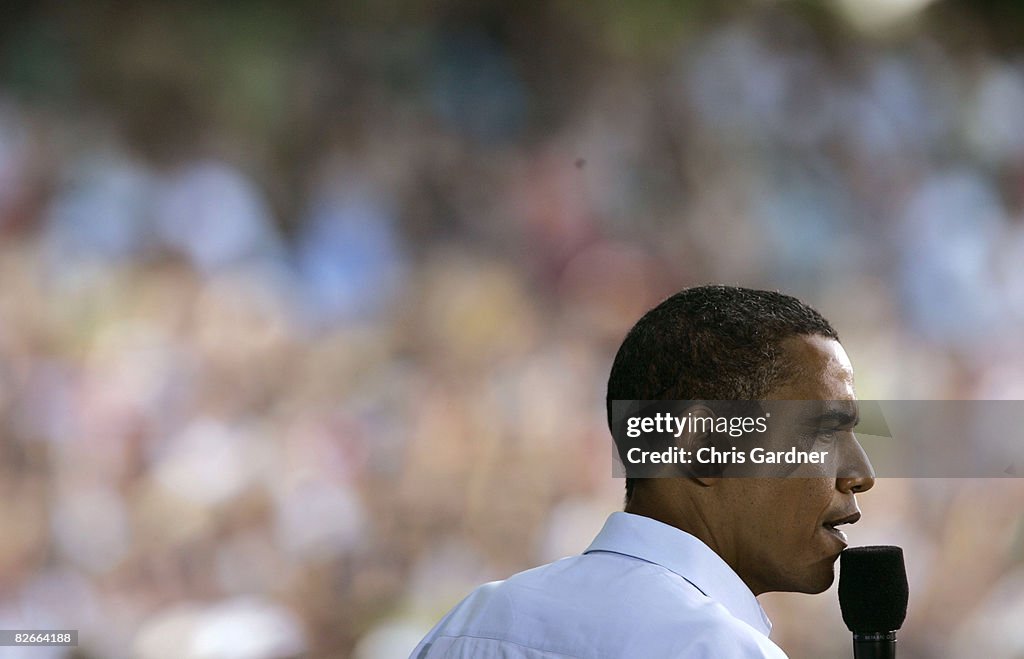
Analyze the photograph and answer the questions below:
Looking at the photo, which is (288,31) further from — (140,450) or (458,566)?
(458,566)

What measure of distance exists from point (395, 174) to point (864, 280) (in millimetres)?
1580

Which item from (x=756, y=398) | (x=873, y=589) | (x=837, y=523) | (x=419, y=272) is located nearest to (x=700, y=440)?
(x=756, y=398)

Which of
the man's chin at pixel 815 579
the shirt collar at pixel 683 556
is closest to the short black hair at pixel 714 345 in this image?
the shirt collar at pixel 683 556


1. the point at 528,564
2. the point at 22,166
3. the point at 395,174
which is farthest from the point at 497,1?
the point at 528,564

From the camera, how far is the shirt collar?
1.22m

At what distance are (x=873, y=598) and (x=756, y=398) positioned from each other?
31cm

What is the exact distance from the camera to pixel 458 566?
336 cm

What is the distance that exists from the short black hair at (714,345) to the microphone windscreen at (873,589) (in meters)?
0.28

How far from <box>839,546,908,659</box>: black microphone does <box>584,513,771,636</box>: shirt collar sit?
0.62ft

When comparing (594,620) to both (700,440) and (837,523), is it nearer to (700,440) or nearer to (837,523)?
(700,440)

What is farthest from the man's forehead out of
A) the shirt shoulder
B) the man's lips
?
the shirt shoulder

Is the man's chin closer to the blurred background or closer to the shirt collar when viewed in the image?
the shirt collar

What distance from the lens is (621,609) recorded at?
1.11 m

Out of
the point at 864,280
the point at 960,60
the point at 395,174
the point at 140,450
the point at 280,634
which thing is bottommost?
the point at 280,634
